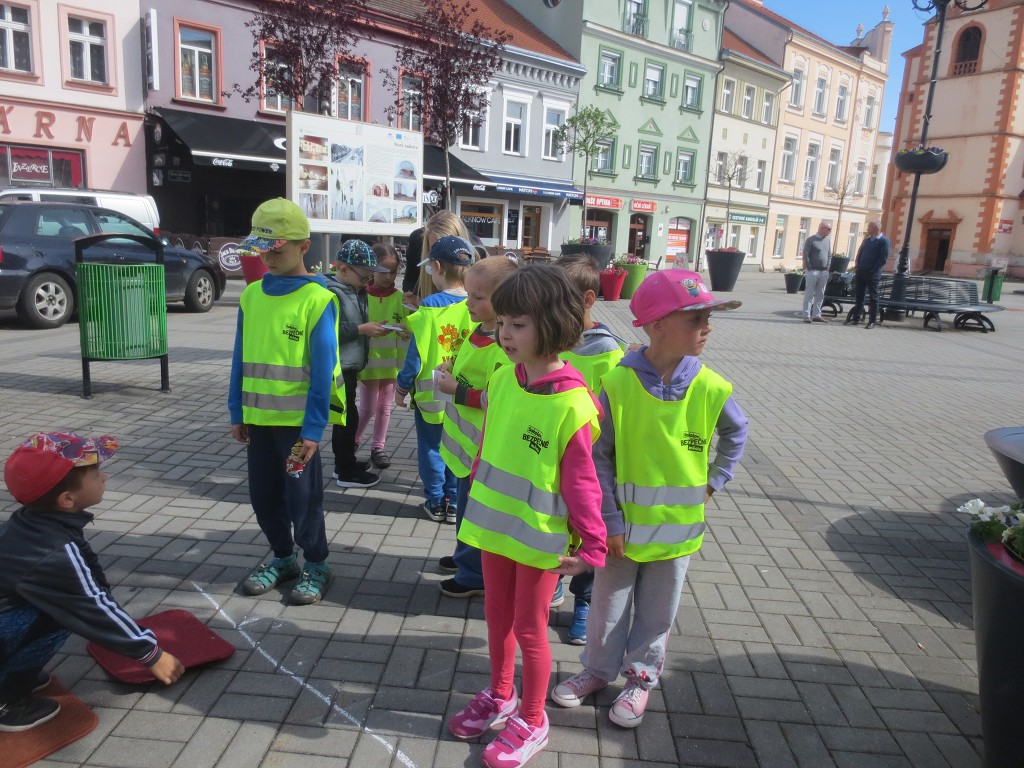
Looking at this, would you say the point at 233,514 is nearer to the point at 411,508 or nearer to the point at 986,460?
the point at 411,508

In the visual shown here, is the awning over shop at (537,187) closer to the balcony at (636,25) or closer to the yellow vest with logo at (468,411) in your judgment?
the balcony at (636,25)

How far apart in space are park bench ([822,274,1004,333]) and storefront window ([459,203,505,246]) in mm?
16566

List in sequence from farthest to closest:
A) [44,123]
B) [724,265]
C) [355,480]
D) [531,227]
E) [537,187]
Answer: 1. [531,227]
2. [537,187]
3. [724,265]
4. [44,123]
5. [355,480]

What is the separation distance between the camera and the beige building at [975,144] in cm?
4103

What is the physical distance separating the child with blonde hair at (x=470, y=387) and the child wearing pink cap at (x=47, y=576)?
4.49 feet

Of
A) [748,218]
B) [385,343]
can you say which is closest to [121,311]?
[385,343]

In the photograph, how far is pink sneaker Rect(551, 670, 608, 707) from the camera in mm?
2713

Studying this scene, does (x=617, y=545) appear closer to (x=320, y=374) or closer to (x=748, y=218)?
(x=320, y=374)

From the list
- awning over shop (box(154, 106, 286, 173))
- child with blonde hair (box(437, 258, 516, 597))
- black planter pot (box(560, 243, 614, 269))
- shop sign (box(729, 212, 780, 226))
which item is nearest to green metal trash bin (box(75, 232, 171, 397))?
Result: child with blonde hair (box(437, 258, 516, 597))

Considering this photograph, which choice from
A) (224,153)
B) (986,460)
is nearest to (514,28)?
(224,153)

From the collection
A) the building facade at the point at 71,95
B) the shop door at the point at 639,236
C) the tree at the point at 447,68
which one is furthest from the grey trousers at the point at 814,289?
the shop door at the point at 639,236

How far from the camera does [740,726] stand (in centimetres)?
265

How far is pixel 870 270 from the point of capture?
1450 cm

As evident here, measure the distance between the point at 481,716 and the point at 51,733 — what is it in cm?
140
